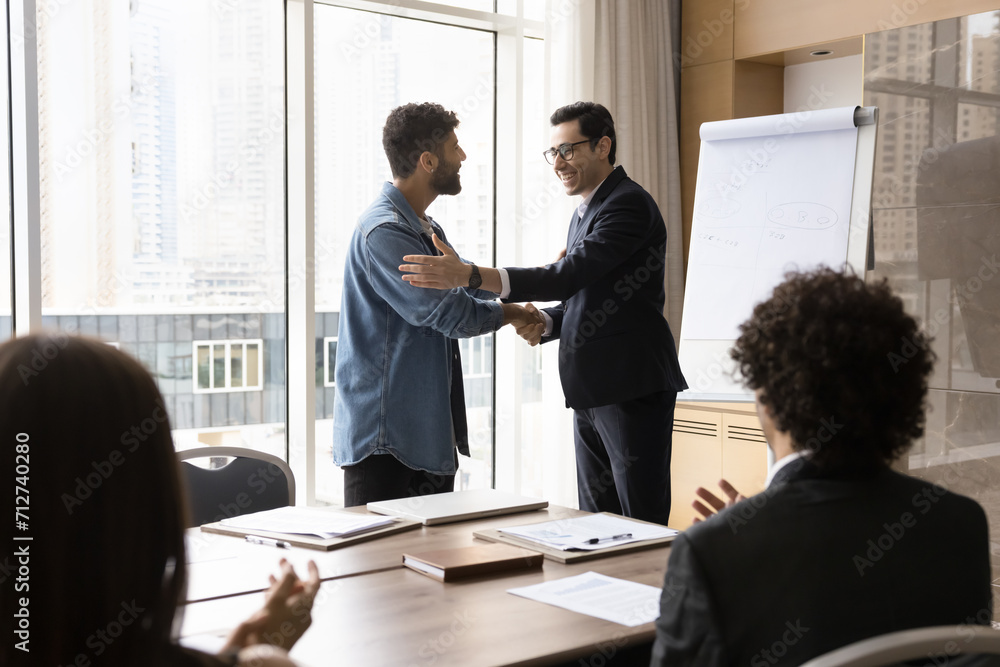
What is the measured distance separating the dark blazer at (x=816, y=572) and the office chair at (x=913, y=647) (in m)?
0.08

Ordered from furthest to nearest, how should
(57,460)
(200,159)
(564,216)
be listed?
1. (564,216)
2. (200,159)
3. (57,460)

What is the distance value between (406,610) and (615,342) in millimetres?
1463

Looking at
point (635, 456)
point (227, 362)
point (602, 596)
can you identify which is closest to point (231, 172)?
point (227, 362)

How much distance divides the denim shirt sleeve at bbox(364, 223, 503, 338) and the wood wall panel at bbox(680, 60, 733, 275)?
7.57ft

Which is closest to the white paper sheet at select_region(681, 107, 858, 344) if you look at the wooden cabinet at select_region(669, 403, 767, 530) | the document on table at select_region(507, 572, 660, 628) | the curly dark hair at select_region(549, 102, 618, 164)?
the wooden cabinet at select_region(669, 403, 767, 530)

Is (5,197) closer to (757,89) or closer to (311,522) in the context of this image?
(311,522)

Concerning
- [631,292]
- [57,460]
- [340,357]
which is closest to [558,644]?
A: [57,460]

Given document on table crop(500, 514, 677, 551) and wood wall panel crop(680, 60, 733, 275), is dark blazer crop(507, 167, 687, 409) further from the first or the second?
wood wall panel crop(680, 60, 733, 275)

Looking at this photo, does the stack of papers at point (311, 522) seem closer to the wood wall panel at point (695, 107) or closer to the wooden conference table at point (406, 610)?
the wooden conference table at point (406, 610)

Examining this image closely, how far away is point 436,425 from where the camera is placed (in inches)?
100

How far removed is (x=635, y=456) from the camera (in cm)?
272

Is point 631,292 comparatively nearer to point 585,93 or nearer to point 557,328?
point 557,328

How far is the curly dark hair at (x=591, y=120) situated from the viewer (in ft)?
9.80

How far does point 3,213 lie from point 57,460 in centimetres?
286
